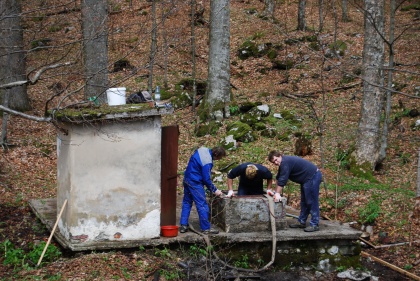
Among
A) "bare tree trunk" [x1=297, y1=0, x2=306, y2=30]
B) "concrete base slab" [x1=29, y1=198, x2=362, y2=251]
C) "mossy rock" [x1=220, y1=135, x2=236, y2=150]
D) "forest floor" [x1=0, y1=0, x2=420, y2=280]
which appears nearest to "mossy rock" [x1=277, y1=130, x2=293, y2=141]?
"forest floor" [x1=0, y1=0, x2=420, y2=280]

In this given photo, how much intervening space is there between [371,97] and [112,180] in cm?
776

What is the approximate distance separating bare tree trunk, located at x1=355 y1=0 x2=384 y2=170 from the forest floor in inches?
24.4

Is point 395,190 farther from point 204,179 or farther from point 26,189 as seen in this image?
point 26,189

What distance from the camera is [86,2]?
12.2m

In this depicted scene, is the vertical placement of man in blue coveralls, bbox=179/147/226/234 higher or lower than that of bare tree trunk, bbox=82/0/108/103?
lower

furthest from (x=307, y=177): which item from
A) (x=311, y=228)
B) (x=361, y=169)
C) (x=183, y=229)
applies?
(x=361, y=169)

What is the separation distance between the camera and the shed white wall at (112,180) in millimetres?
8430

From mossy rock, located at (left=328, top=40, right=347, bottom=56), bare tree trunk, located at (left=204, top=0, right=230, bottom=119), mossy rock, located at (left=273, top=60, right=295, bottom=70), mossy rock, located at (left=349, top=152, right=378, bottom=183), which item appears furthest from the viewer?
mossy rock, located at (left=328, top=40, right=347, bottom=56)

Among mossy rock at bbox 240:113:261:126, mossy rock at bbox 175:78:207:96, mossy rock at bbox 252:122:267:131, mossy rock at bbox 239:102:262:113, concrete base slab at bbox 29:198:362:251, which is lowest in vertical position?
concrete base slab at bbox 29:198:362:251

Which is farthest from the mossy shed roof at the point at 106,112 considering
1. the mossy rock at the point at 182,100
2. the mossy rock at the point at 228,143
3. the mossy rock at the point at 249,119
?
the mossy rock at the point at 182,100

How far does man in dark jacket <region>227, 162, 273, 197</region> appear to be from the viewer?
9579mm

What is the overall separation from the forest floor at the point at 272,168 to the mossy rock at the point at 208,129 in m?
0.22

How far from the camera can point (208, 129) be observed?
641 inches

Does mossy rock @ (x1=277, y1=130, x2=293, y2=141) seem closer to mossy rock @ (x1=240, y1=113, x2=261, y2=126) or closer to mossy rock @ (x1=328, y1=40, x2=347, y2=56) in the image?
mossy rock @ (x1=240, y1=113, x2=261, y2=126)
